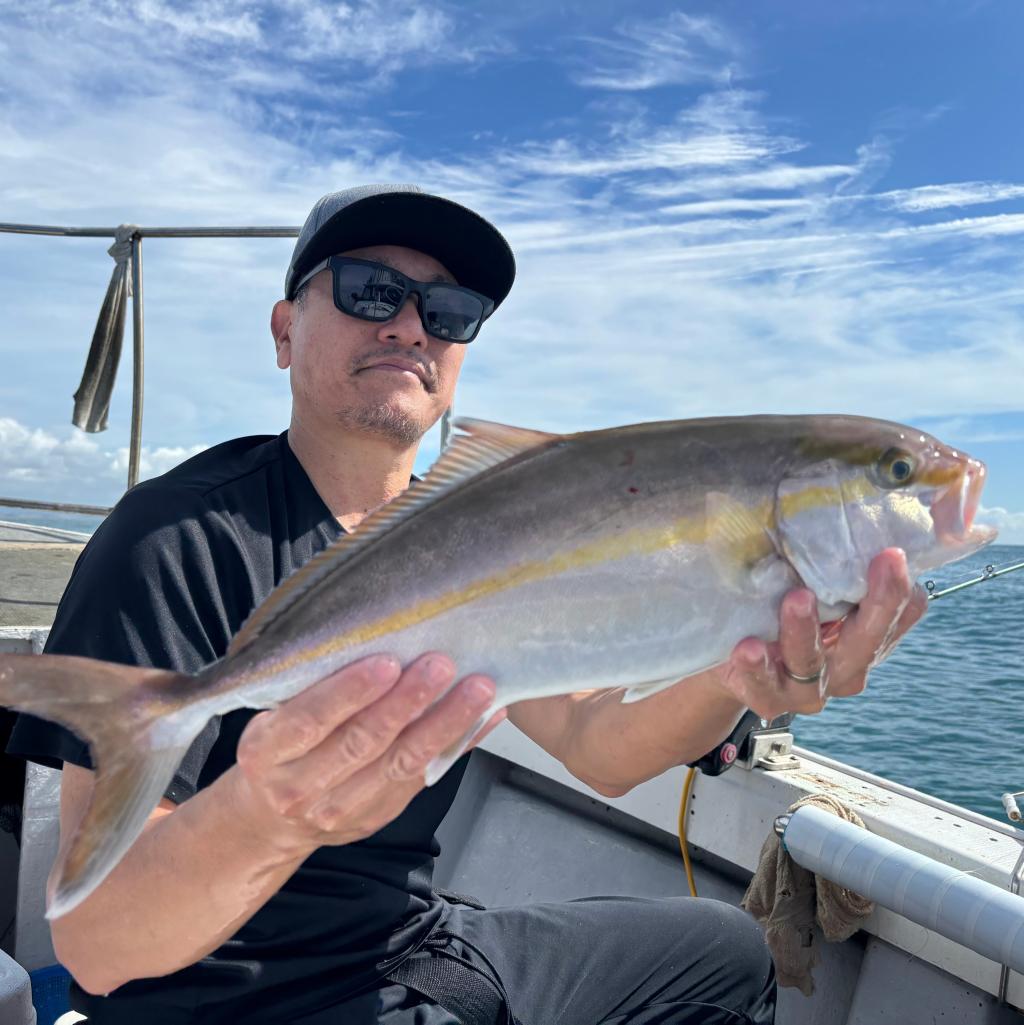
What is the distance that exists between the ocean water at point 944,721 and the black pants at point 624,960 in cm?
264

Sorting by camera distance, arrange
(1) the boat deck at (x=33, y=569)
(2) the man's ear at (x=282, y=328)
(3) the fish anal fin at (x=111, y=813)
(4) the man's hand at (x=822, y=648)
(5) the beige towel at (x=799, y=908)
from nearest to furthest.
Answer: (3) the fish anal fin at (x=111, y=813) < (4) the man's hand at (x=822, y=648) < (2) the man's ear at (x=282, y=328) < (5) the beige towel at (x=799, y=908) < (1) the boat deck at (x=33, y=569)

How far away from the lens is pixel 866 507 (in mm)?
1956

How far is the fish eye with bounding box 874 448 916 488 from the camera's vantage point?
197 centimetres

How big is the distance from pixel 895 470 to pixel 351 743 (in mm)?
1234

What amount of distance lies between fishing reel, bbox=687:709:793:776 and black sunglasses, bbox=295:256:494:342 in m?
1.76

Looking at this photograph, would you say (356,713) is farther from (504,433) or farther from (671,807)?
(671,807)

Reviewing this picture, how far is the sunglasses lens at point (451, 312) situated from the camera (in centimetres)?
299

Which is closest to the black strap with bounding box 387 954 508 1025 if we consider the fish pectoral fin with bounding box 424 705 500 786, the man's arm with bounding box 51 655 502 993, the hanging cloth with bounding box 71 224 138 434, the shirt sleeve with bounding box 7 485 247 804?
the man's arm with bounding box 51 655 502 993

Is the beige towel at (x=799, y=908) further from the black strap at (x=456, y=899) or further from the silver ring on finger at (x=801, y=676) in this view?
the silver ring on finger at (x=801, y=676)

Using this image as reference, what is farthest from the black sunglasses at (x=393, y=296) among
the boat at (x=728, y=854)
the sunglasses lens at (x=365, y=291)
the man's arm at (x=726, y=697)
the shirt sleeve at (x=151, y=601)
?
the boat at (x=728, y=854)

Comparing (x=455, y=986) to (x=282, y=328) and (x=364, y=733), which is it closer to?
(x=364, y=733)

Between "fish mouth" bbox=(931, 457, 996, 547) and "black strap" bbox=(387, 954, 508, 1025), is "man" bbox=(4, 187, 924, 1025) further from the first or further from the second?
"fish mouth" bbox=(931, 457, 996, 547)

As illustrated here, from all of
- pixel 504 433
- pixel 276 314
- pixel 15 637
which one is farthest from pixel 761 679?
pixel 15 637

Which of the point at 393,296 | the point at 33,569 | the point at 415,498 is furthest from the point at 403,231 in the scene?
the point at 33,569
